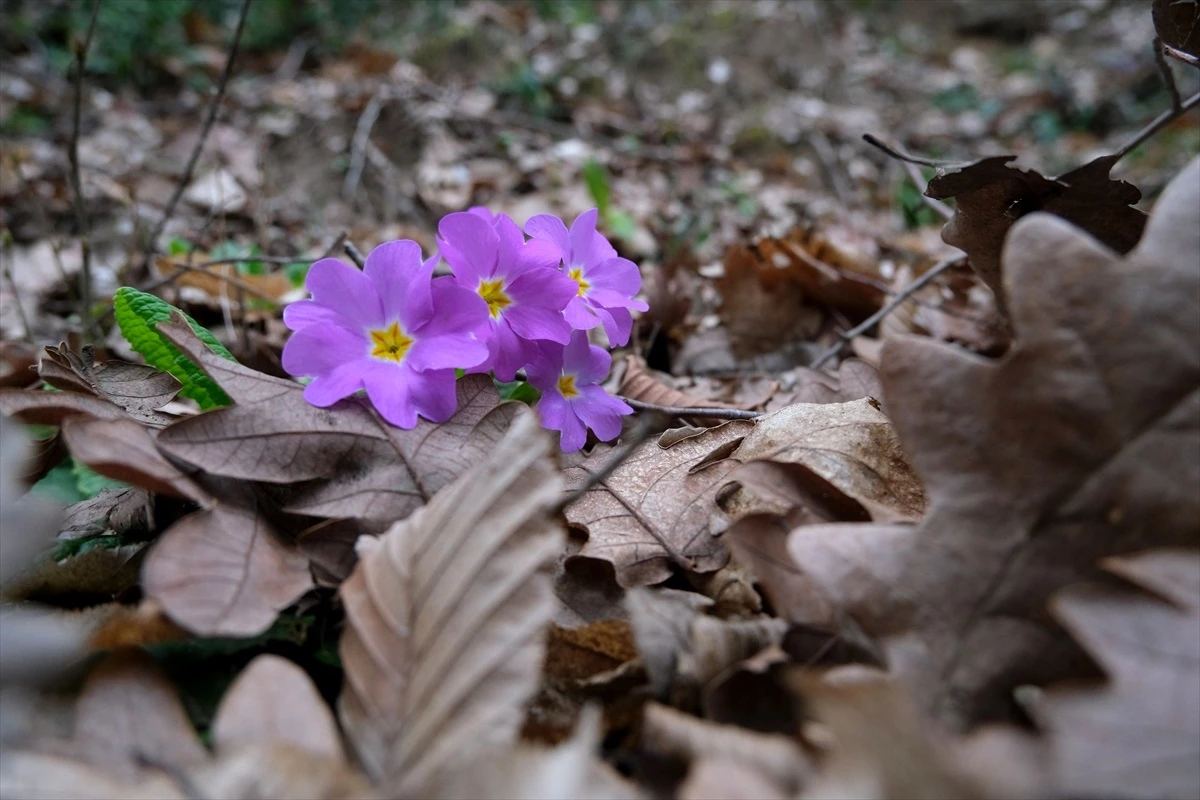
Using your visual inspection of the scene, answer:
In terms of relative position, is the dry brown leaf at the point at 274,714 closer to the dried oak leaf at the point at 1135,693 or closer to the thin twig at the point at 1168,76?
the dried oak leaf at the point at 1135,693

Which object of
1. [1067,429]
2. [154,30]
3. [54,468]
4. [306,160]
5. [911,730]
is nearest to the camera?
[911,730]

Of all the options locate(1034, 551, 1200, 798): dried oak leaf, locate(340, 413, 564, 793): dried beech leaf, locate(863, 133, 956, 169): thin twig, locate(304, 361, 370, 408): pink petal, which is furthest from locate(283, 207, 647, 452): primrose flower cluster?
locate(1034, 551, 1200, 798): dried oak leaf

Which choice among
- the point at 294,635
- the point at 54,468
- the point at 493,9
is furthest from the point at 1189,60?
the point at 493,9

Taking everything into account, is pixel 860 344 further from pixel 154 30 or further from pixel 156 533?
pixel 154 30

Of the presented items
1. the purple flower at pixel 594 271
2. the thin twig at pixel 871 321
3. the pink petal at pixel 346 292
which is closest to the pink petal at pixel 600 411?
the purple flower at pixel 594 271

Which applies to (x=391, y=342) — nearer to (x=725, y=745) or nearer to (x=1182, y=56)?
(x=725, y=745)

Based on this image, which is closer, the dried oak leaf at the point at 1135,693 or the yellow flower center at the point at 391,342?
the dried oak leaf at the point at 1135,693

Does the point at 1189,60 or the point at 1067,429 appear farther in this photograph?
the point at 1189,60
